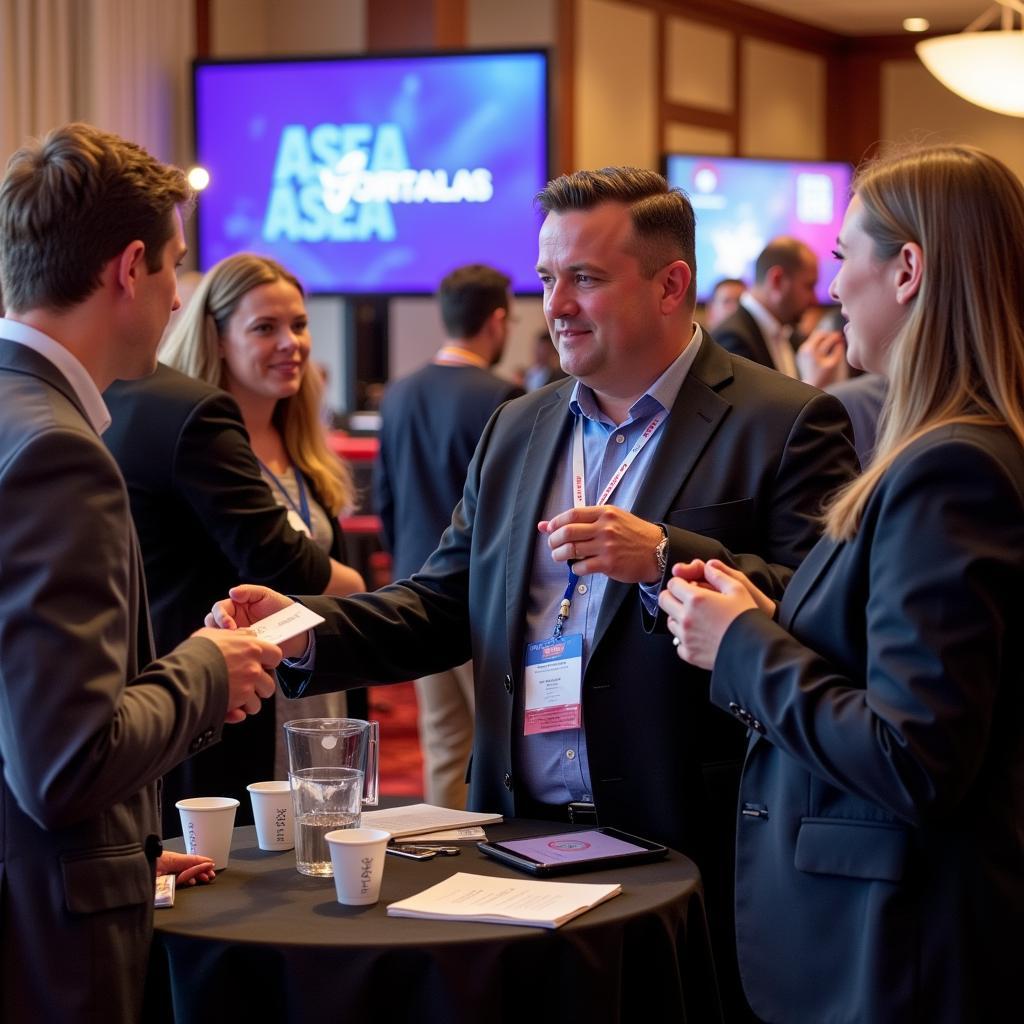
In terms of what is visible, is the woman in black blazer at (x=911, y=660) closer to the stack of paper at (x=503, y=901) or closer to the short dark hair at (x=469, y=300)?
the stack of paper at (x=503, y=901)

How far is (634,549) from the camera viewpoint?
220 cm

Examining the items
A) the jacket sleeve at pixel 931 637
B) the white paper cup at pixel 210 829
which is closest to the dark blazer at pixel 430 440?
the white paper cup at pixel 210 829

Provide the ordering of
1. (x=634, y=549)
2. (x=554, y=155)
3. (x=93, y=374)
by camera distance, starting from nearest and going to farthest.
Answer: (x=93, y=374) < (x=634, y=549) < (x=554, y=155)

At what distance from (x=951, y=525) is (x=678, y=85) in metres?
9.07

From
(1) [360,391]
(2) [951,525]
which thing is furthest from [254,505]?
(1) [360,391]

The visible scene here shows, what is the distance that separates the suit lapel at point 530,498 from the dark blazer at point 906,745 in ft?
2.06

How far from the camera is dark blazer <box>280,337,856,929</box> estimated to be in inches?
91.7

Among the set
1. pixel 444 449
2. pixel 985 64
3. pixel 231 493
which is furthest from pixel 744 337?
pixel 231 493

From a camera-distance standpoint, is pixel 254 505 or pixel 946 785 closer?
pixel 946 785

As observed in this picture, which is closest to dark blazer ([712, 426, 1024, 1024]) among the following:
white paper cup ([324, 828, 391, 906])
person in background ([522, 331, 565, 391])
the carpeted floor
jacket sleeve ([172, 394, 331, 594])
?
white paper cup ([324, 828, 391, 906])

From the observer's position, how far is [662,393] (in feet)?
8.34

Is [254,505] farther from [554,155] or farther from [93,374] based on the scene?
[554,155]

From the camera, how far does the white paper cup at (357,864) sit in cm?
188

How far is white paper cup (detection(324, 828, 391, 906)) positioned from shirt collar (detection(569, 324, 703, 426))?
96 cm
